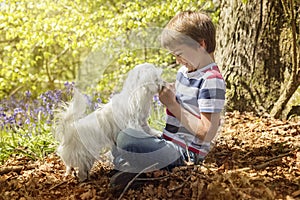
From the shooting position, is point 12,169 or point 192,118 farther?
point 12,169

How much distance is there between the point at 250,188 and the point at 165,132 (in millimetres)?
630

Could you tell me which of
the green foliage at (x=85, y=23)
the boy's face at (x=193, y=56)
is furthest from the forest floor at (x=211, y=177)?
the green foliage at (x=85, y=23)

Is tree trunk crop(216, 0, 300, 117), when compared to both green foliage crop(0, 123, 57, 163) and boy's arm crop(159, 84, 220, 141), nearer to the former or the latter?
boy's arm crop(159, 84, 220, 141)

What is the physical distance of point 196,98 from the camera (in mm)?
2383

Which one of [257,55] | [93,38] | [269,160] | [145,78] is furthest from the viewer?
[93,38]

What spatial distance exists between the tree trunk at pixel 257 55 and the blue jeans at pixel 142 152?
1.75 meters

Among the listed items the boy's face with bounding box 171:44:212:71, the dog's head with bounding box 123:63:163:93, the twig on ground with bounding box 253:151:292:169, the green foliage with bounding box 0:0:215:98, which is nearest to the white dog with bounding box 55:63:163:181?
the dog's head with bounding box 123:63:163:93

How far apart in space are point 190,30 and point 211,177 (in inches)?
34.8

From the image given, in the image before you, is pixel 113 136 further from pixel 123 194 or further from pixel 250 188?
pixel 250 188

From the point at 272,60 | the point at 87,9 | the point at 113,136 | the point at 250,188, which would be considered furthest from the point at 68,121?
the point at 87,9

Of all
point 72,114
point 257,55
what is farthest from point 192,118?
point 257,55

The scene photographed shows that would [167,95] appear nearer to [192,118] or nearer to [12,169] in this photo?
[192,118]

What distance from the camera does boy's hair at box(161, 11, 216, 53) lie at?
233cm

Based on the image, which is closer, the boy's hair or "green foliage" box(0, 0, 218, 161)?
the boy's hair
